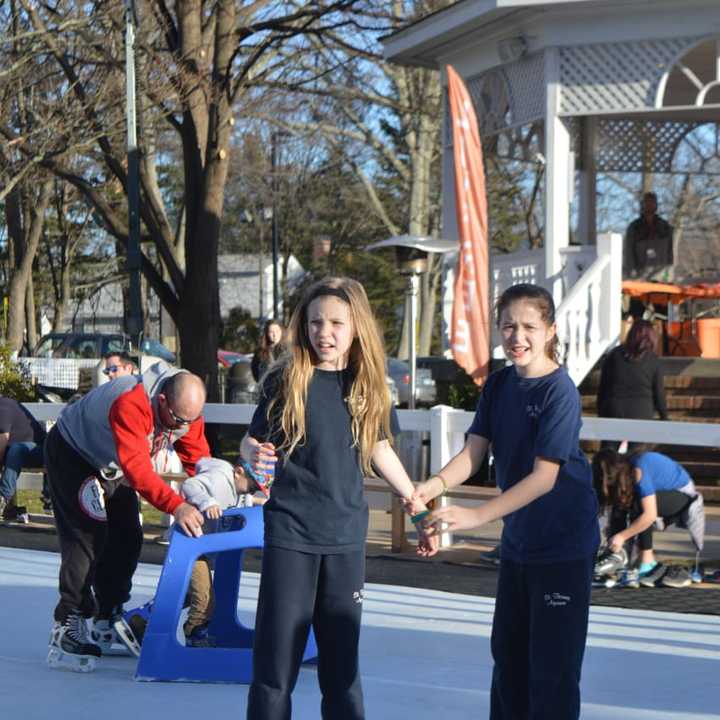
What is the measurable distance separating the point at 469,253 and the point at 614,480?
5760mm

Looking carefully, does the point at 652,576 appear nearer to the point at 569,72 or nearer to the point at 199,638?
the point at 199,638

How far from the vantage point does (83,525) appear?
20.4 ft

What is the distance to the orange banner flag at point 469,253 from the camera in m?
14.0

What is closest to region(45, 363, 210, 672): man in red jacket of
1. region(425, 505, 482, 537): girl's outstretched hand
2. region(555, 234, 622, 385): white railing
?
region(425, 505, 482, 537): girl's outstretched hand

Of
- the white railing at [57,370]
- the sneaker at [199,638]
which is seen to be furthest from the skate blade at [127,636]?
the white railing at [57,370]

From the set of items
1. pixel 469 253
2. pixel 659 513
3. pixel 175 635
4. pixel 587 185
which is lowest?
pixel 175 635

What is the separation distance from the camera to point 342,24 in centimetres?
1956

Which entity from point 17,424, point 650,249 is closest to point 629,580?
point 17,424

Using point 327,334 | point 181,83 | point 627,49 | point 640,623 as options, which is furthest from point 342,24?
point 327,334

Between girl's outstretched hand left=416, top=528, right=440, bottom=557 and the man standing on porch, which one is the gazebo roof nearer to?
the man standing on porch

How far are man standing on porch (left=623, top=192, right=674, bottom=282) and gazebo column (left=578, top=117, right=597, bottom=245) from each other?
2.65 ft

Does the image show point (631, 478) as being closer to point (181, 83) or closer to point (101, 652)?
point (101, 652)

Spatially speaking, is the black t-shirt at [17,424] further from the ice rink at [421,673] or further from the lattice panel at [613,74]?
the lattice panel at [613,74]

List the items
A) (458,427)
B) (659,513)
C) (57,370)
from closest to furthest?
(659,513), (458,427), (57,370)
